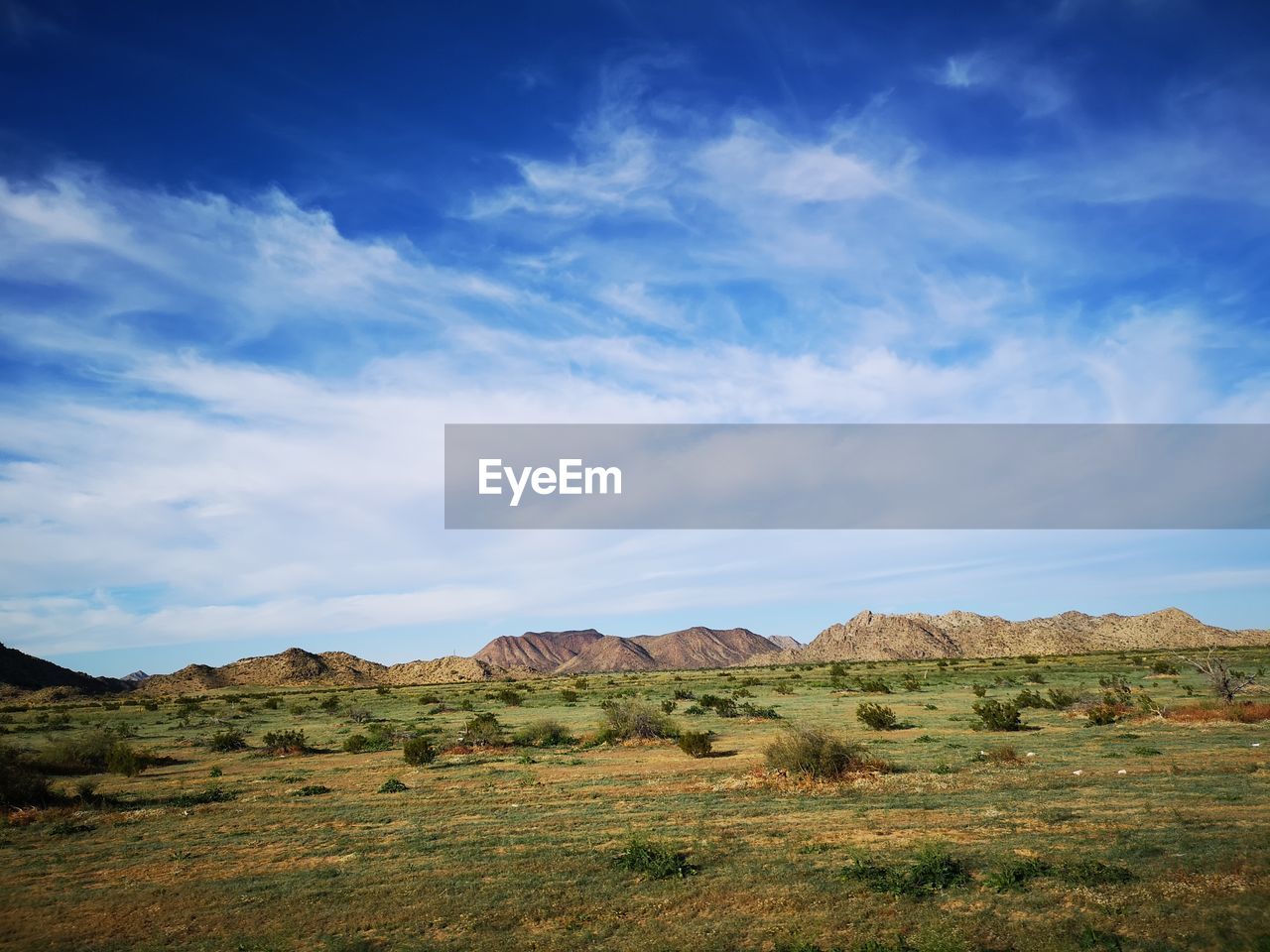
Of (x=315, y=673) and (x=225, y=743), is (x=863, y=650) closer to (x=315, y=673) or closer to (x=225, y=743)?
(x=315, y=673)

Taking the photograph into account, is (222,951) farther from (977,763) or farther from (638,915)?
(977,763)

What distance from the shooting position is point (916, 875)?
12266mm

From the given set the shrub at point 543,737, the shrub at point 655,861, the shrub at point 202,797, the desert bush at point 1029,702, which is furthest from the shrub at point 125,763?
the desert bush at point 1029,702

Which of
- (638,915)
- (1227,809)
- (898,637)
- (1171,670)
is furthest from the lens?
Answer: (898,637)

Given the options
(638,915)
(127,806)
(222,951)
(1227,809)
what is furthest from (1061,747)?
(127,806)

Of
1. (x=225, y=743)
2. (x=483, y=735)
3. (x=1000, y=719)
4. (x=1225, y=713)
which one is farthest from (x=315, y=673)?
(x=1225, y=713)

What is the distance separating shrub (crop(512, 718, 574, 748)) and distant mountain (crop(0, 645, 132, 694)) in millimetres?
102342

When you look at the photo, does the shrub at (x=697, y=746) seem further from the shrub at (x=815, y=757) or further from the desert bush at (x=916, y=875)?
the desert bush at (x=916, y=875)

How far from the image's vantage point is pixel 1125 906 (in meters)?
10.7

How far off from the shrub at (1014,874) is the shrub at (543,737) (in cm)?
2485

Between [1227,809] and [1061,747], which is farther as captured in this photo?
[1061,747]

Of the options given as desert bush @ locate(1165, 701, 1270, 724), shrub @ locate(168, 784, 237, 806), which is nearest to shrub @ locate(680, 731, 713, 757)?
shrub @ locate(168, 784, 237, 806)

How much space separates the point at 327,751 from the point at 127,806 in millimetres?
13546

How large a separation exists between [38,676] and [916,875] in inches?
5393
